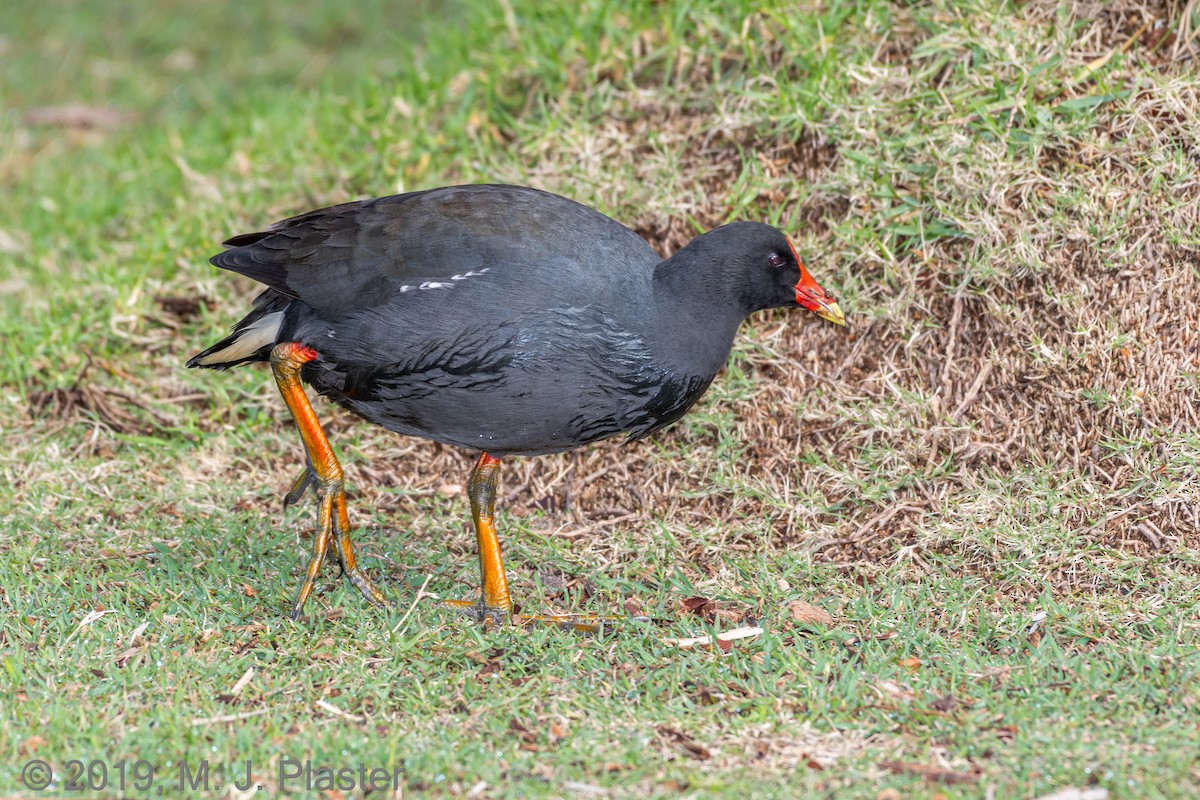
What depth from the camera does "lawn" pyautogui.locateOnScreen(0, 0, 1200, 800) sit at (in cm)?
298

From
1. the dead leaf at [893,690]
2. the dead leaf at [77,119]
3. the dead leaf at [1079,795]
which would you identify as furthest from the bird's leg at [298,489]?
the dead leaf at [77,119]

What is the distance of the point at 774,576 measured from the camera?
12.7 ft

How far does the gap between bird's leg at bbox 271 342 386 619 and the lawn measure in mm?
114

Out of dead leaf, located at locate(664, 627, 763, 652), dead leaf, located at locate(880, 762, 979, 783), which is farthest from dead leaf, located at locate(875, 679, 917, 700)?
dead leaf, located at locate(664, 627, 763, 652)

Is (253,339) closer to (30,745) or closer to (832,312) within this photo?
(30,745)

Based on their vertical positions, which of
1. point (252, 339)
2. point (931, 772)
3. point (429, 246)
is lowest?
point (931, 772)

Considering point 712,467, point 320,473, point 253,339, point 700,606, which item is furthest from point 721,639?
point 253,339

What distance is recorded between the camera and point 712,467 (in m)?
4.40

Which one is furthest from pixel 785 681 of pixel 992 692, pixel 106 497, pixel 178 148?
pixel 178 148

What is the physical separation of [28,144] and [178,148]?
4.11 feet

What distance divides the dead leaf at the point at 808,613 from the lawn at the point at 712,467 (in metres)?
0.01

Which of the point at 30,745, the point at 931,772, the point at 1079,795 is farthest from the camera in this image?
the point at 30,745

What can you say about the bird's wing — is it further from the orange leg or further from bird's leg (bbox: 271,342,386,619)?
the orange leg

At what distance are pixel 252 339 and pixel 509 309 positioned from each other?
95 centimetres
